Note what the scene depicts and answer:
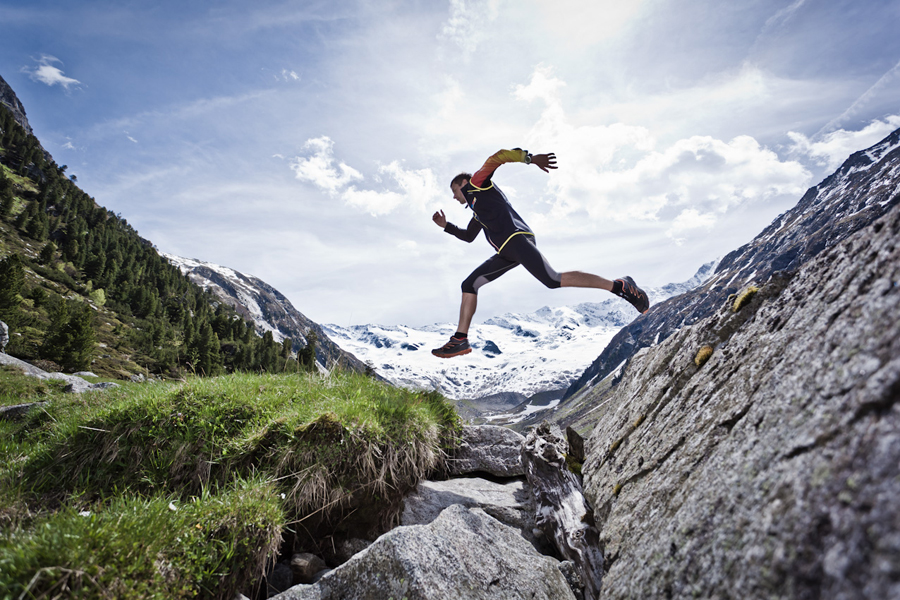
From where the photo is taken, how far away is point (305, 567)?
15.5 feet

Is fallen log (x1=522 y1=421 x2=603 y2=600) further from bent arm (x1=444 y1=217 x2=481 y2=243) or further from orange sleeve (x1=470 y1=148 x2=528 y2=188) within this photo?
orange sleeve (x1=470 y1=148 x2=528 y2=188)

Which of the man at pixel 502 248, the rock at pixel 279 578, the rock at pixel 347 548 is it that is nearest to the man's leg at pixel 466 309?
the man at pixel 502 248

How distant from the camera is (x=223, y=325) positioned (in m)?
114

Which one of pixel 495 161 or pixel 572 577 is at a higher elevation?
pixel 495 161

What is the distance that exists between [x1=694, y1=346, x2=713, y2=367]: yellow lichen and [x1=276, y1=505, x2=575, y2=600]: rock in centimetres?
308

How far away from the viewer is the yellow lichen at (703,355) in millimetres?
4898

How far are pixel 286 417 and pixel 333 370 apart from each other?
278 cm

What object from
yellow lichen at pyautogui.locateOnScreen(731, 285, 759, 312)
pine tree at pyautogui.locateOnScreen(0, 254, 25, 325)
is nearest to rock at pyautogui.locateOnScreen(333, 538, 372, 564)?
yellow lichen at pyautogui.locateOnScreen(731, 285, 759, 312)

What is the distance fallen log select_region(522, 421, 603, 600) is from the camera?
182 inches

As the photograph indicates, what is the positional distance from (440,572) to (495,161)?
22.4 ft

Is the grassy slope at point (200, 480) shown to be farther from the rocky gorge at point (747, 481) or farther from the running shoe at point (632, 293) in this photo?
the running shoe at point (632, 293)

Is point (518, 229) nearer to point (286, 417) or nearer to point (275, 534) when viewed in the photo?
point (286, 417)

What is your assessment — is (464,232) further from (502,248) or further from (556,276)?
(556,276)

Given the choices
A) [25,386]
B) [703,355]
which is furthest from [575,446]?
[25,386]
